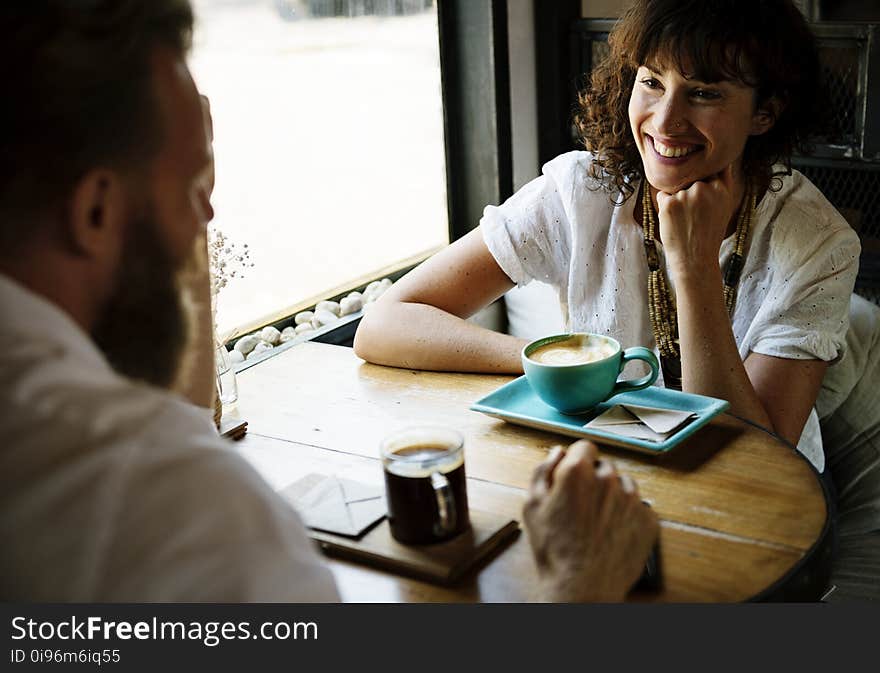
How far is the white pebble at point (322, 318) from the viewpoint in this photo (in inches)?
105

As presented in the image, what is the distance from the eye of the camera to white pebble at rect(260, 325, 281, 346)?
2.53 m

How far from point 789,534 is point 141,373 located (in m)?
0.75

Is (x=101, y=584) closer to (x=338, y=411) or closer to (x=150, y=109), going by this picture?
(x=150, y=109)

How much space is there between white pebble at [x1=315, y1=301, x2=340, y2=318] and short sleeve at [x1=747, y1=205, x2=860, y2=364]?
1211 millimetres

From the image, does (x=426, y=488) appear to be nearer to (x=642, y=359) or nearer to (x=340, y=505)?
(x=340, y=505)

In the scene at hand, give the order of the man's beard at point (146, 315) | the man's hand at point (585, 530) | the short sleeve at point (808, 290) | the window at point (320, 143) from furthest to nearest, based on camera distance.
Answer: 1. the window at point (320, 143)
2. the short sleeve at point (808, 290)
3. the man's hand at point (585, 530)
4. the man's beard at point (146, 315)

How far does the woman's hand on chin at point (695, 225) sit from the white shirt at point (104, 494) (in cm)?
119

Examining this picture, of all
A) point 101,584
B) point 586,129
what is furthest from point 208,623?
point 586,129

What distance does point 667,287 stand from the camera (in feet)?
6.52

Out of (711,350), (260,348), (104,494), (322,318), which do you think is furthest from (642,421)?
(322,318)

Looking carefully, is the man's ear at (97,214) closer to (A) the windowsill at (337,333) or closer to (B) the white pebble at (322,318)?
(A) the windowsill at (337,333)

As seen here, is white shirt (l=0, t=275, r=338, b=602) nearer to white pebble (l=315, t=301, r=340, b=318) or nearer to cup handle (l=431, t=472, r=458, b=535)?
cup handle (l=431, t=472, r=458, b=535)

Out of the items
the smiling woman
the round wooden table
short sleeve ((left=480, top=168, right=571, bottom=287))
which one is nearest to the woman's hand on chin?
the smiling woman

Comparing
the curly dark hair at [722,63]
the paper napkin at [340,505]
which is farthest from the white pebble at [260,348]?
the paper napkin at [340,505]
